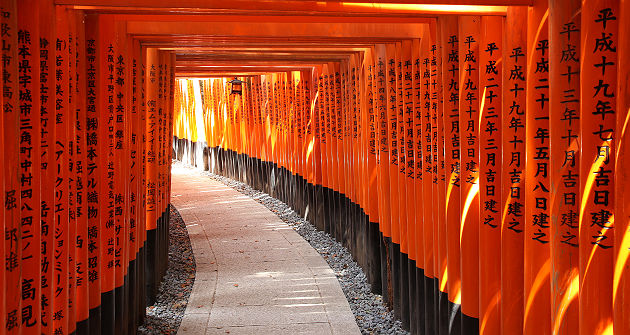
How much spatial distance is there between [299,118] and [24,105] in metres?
10.9

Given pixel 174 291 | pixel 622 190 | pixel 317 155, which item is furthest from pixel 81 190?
pixel 317 155

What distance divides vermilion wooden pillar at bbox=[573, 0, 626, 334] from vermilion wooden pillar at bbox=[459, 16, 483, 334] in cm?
166

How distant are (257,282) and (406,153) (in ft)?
12.1

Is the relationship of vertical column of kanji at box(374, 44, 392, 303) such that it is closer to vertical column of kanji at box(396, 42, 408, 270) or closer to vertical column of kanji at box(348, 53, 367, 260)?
vertical column of kanji at box(396, 42, 408, 270)

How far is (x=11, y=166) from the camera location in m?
3.58

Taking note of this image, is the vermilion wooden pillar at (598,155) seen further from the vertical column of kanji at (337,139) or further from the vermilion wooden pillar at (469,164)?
the vertical column of kanji at (337,139)

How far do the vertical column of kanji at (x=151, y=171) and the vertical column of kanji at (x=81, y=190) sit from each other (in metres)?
3.41

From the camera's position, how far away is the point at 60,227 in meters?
4.72

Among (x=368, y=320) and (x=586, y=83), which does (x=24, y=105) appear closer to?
(x=586, y=83)

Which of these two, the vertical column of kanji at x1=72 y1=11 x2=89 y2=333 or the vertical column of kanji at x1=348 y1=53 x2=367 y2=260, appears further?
the vertical column of kanji at x1=348 y1=53 x2=367 y2=260

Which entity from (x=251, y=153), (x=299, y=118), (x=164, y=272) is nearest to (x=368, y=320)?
(x=164, y=272)

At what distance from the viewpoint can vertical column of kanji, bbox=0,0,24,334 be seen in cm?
351

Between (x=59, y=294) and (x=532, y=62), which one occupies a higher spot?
(x=532, y=62)

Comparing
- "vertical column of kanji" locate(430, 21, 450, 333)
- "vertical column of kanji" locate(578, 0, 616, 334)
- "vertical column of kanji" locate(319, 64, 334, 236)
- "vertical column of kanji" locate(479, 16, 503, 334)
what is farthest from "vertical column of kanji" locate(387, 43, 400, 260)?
"vertical column of kanji" locate(319, 64, 334, 236)
